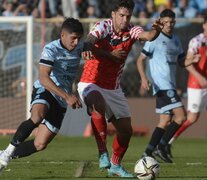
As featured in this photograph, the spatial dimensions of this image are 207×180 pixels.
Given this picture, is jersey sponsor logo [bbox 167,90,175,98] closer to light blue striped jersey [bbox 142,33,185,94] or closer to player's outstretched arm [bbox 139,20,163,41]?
light blue striped jersey [bbox 142,33,185,94]

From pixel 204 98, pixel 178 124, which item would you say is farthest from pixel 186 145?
pixel 178 124

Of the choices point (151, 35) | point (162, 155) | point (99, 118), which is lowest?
point (162, 155)

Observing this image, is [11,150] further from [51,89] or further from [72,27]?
[72,27]

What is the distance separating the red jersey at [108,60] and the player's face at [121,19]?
78 millimetres

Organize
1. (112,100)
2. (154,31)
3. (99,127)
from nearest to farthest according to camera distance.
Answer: (154,31), (99,127), (112,100)

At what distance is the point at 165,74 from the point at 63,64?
379 cm

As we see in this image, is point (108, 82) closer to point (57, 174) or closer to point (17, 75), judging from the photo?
point (57, 174)

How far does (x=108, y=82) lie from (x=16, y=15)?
30.7 ft

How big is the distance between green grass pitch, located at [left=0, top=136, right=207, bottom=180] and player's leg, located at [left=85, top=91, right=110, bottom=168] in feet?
0.97

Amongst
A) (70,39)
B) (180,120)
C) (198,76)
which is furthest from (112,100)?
(198,76)

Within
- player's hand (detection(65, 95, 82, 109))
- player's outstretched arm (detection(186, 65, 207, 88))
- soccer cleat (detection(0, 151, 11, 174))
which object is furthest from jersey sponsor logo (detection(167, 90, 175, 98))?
soccer cleat (detection(0, 151, 11, 174))

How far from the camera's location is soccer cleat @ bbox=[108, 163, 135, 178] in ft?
35.3

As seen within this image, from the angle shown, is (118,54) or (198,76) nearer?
(118,54)

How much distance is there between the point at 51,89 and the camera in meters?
9.97
